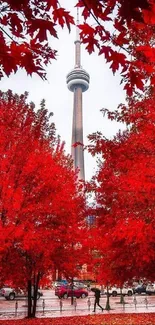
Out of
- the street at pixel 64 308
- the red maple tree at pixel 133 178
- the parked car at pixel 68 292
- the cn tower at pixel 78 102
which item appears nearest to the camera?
the red maple tree at pixel 133 178

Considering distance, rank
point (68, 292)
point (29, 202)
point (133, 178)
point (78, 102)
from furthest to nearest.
Result: point (78, 102), point (68, 292), point (29, 202), point (133, 178)

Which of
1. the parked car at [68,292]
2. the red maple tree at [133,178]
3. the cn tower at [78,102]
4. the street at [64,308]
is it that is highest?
the cn tower at [78,102]

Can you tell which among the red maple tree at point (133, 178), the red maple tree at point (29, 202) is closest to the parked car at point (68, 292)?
the red maple tree at point (29, 202)

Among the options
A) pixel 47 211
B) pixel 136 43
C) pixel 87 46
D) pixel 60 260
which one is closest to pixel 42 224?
pixel 47 211

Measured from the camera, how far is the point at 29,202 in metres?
14.4

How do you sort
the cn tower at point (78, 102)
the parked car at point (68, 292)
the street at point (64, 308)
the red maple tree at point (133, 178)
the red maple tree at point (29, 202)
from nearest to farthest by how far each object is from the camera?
the red maple tree at point (133, 178)
the red maple tree at point (29, 202)
the street at point (64, 308)
the parked car at point (68, 292)
the cn tower at point (78, 102)

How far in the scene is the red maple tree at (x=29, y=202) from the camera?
44.5 feet

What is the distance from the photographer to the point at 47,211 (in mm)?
14375

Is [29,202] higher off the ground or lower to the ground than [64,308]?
higher

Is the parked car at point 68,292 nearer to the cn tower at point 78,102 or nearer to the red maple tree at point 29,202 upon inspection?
the red maple tree at point 29,202

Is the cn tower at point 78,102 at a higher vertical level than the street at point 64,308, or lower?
higher

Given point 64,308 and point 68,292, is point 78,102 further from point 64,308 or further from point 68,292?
point 64,308

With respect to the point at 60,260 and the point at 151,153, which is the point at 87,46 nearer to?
the point at 151,153

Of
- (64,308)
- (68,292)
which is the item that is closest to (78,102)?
(68,292)
